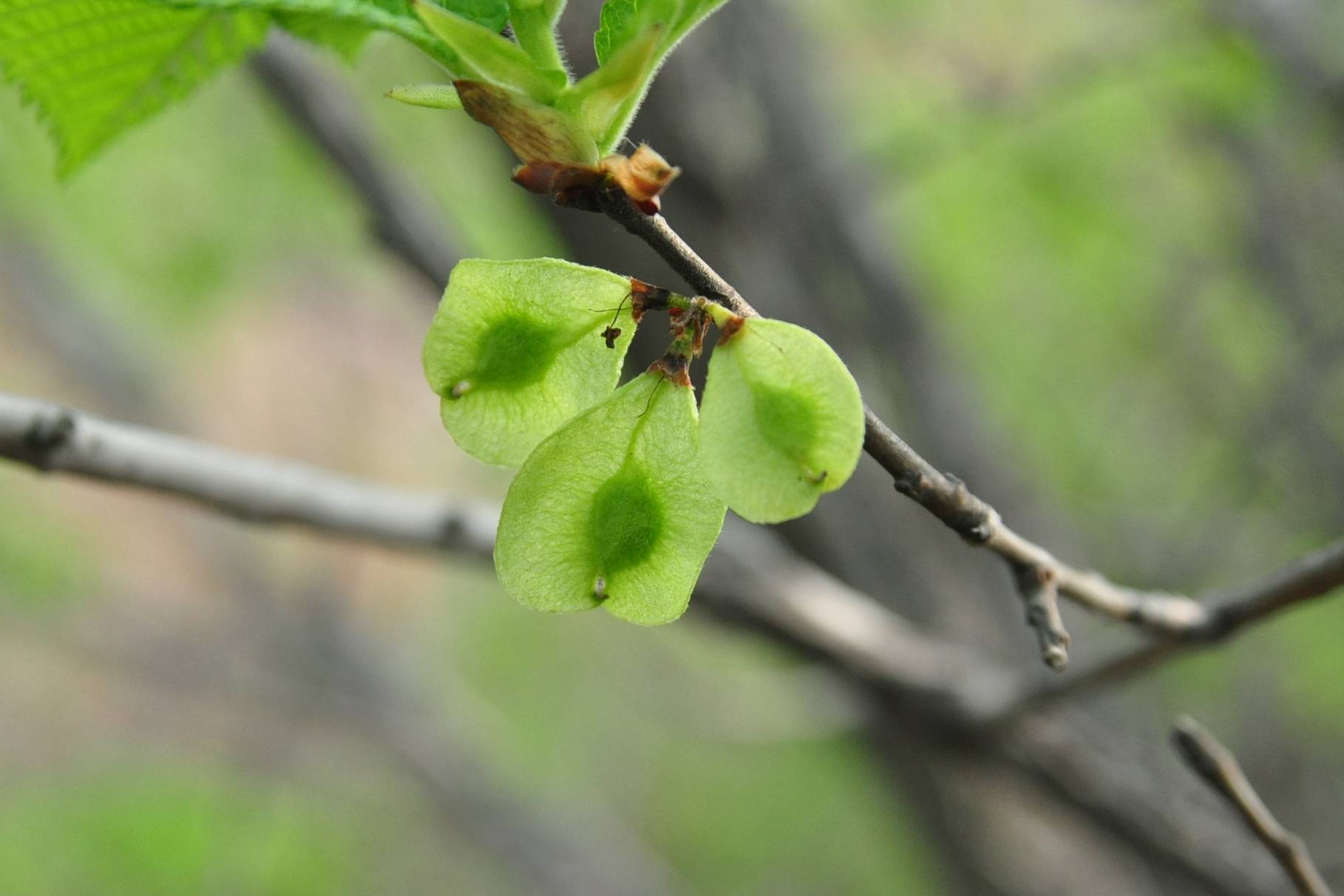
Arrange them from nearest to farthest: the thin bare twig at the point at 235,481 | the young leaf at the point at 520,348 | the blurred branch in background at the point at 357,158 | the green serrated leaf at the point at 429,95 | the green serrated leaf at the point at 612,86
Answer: the green serrated leaf at the point at 612,86 → the green serrated leaf at the point at 429,95 → the young leaf at the point at 520,348 → the thin bare twig at the point at 235,481 → the blurred branch in background at the point at 357,158

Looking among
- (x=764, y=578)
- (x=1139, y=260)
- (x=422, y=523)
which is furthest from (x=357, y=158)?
(x=1139, y=260)

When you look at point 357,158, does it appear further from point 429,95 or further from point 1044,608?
point 1044,608

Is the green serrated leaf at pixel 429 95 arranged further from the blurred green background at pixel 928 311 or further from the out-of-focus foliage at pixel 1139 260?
the out-of-focus foliage at pixel 1139 260

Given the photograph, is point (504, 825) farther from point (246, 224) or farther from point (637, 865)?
point (246, 224)

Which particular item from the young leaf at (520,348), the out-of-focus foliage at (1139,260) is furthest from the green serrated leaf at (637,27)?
the out-of-focus foliage at (1139,260)

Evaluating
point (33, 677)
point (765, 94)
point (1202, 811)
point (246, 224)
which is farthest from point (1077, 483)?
point (33, 677)

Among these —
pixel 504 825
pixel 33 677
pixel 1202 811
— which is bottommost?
pixel 33 677
